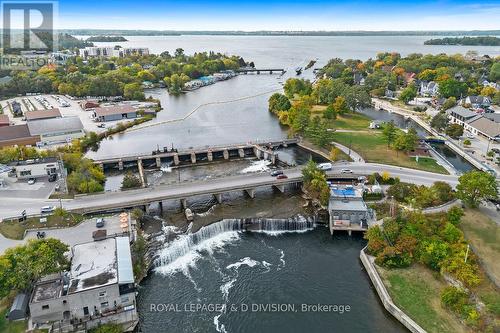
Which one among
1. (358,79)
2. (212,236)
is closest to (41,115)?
(212,236)

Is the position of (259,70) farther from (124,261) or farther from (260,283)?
(124,261)

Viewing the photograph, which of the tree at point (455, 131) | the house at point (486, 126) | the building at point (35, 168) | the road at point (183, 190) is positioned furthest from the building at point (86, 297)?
the house at point (486, 126)

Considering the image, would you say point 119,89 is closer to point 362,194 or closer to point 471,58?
point 362,194

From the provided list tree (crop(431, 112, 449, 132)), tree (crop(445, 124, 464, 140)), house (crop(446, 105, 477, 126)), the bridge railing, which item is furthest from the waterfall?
house (crop(446, 105, 477, 126))

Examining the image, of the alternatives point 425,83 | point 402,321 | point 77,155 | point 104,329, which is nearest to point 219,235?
point 104,329

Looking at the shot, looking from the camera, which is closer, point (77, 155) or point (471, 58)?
point (77, 155)

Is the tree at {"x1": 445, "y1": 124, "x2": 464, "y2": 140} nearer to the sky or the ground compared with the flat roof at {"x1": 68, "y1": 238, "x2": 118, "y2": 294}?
nearer to the sky

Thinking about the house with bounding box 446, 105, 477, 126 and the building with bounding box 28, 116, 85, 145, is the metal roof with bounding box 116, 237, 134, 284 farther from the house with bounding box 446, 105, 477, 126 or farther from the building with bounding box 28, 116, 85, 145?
the house with bounding box 446, 105, 477, 126
